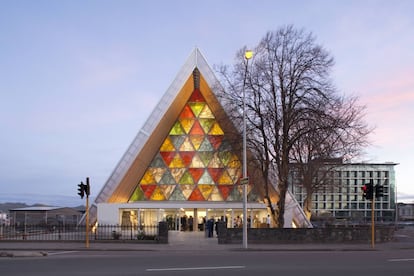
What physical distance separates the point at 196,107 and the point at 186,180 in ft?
21.1

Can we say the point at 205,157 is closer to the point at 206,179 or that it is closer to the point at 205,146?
the point at 205,146

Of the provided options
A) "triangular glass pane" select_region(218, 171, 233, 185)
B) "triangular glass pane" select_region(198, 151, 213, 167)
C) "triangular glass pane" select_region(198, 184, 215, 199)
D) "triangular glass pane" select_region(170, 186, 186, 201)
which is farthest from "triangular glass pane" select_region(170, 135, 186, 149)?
"triangular glass pane" select_region(218, 171, 233, 185)

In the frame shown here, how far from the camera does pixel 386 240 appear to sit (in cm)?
3153

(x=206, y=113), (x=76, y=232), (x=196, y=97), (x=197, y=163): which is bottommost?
(x=76, y=232)

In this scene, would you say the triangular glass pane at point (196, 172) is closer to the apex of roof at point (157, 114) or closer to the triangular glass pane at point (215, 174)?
the triangular glass pane at point (215, 174)

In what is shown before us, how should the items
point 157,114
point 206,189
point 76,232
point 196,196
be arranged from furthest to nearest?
point 206,189, point 196,196, point 157,114, point 76,232

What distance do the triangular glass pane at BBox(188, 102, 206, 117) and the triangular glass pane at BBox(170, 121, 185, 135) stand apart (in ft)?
5.72

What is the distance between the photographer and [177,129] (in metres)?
45.6

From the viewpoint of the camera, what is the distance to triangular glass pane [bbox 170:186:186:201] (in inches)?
1748

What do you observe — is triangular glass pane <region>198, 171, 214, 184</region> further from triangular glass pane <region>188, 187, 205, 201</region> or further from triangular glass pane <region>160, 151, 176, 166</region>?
triangular glass pane <region>160, 151, 176, 166</region>

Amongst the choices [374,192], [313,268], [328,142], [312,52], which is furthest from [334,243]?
[313,268]

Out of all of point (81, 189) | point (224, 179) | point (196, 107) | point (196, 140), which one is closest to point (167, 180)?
point (196, 140)

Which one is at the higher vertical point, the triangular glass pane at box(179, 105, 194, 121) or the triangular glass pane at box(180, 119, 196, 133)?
the triangular glass pane at box(179, 105, 194, 121)

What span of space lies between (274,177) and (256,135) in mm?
4283
